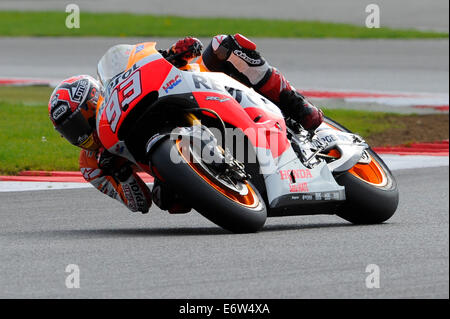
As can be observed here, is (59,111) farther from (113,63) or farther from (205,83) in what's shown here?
(205,83)

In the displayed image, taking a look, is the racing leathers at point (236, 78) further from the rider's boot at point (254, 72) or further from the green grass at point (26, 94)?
the green grass at point (26, 94)

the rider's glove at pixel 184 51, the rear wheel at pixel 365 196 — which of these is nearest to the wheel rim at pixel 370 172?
the rear wheel at pixel 365 196

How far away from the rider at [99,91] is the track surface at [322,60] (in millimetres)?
12276

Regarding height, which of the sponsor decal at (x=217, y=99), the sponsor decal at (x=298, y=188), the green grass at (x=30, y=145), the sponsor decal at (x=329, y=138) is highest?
the sponsor decal at (x=217, y=99)

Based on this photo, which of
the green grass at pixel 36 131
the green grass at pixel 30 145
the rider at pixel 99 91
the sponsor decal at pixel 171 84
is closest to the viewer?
the sponsor decal at pixel 171 84

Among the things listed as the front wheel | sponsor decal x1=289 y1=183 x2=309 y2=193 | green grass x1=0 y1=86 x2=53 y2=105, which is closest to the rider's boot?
sponsor decal x1=289 y1=183 x2=309 y2=193

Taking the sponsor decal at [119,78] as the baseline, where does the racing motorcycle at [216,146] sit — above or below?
below

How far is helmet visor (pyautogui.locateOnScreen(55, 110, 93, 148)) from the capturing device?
23.9ft

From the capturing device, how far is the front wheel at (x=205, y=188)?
Result: 647 cm

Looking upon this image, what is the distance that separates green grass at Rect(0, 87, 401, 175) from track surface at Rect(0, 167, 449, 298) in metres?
2.82

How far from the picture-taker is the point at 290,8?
37.1m

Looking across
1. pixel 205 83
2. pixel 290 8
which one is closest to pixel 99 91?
pixel 205 83
